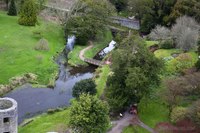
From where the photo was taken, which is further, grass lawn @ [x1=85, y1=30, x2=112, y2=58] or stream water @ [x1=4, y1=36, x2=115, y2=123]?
grass lawn @ [x1=85, y1=30, x2=112, y2=58]

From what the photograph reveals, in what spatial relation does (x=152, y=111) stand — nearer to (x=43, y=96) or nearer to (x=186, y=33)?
(x=43, y=96)

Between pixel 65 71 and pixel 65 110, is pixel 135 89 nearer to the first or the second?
pixel 65 110

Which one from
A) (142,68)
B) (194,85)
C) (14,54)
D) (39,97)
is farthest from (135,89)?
(14,54)

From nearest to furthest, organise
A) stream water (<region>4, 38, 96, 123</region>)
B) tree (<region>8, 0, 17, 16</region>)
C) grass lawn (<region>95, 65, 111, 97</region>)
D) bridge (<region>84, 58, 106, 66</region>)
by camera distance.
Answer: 1. stream water (<region>4, 38, 96, 123</region>)
2. grass lawn (<region>95, 65, 111, 97</region>)
3. bridge (<region>84, 58, 106, 66</region>)
4. tree (<region>8, 0, 17, 16</region>)

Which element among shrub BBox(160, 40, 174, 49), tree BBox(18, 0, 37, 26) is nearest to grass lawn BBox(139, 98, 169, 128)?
shrub BBox(160, 40, 174, 49)

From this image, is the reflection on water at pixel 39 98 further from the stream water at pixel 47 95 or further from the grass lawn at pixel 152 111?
the grass lawn at pixel 152 111

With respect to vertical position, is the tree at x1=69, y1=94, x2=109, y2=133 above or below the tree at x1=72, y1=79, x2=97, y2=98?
above

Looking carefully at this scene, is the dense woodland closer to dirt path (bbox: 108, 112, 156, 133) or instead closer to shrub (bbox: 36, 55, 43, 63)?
dirt path (bbox: 108, 112, 156, 133)

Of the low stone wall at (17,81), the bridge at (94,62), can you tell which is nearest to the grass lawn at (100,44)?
the bridge at (94,62)
